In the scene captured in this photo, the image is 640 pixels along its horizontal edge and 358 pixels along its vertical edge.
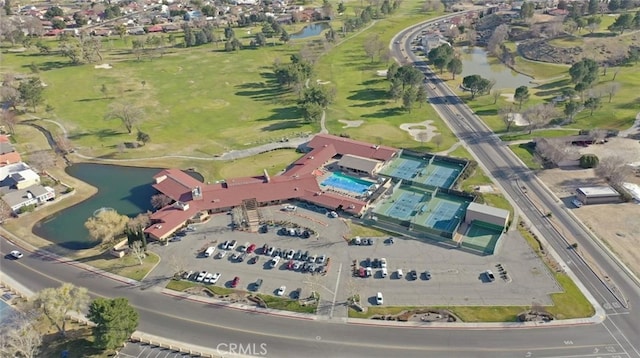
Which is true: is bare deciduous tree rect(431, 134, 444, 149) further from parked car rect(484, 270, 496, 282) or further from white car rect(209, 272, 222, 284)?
white car rect(209, 272, 222, 284)

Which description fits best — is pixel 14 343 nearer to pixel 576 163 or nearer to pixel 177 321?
pixel 177 321

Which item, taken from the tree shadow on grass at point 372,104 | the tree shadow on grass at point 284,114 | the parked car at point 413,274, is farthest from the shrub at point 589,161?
the tree shadow on grass at point 284,114

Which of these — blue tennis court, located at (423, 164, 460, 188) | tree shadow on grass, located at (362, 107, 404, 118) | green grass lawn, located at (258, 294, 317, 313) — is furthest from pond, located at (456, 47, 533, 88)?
green grass lawn, located at (258, 294, 317, 313)

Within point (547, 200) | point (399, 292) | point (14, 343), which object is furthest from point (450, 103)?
point (14, 343)

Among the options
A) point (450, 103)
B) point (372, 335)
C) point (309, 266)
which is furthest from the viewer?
point (450, 103)

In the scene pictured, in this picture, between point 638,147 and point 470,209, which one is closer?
point 470,209

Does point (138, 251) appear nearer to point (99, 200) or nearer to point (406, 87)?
point (99, 200)

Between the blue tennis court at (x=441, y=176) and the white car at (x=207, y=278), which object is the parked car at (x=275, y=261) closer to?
the white car at (x=207, y=278)
